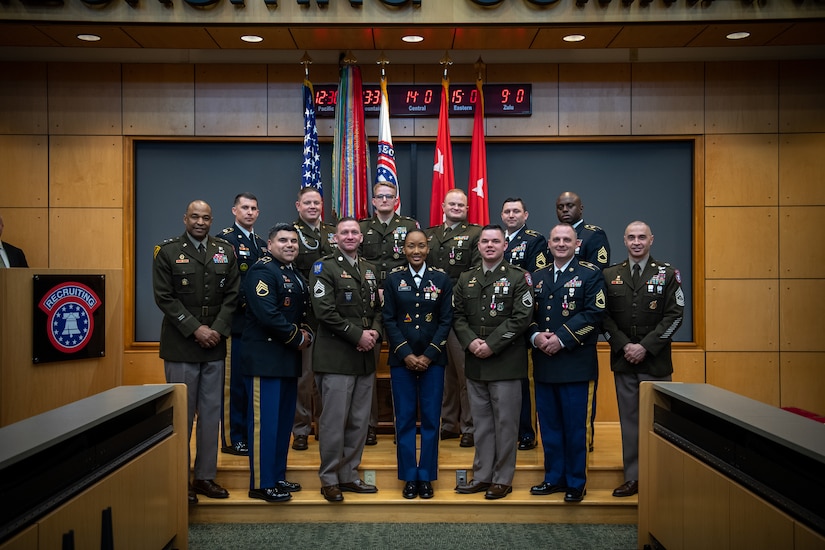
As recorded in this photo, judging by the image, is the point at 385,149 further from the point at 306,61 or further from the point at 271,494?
the point at 271,494

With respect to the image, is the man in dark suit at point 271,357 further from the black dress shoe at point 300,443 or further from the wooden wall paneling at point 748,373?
the wooden wall paneling at point 748,373

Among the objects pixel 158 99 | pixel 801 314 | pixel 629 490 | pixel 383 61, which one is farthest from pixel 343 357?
pixel 801 314

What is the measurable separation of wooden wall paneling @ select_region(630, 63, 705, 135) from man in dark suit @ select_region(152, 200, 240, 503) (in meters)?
3.73

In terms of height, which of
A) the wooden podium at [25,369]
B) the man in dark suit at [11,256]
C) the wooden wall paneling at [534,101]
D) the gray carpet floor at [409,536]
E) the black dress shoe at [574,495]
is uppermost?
the wooden wall paneling at [534,101]

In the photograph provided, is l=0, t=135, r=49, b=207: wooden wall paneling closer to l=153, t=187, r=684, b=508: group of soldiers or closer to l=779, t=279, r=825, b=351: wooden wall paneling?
l=153, t=187, r=684, b=508: group of soldiers

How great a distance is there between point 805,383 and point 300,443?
13.7 feet

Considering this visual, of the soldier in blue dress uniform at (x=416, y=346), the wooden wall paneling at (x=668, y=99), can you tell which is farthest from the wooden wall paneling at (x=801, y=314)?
the soldier in blue dress uniform at (x=416, y=346)

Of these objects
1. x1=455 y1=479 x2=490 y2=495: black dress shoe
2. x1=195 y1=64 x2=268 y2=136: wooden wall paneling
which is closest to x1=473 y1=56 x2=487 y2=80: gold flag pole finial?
x1=195 y1=64 x2=268 y2=136: wooden wall paneling

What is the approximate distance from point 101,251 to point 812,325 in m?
5.94

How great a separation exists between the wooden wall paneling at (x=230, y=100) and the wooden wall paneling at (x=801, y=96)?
14.2ft

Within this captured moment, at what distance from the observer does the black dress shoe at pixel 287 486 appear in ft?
13.0

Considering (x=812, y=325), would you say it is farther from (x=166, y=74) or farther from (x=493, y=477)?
(x=166, y=74)

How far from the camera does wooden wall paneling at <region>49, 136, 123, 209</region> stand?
5.83m

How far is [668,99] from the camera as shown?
19.2 ft
